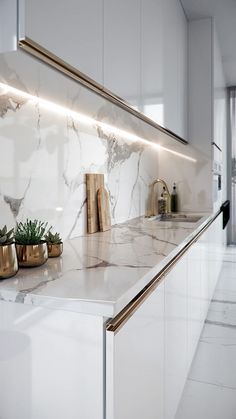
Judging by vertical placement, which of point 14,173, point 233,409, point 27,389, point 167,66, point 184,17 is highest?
point 184,17

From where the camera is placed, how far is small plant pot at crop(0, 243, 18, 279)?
1045 millimetres

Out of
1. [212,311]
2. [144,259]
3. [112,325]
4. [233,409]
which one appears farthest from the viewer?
[212,311]

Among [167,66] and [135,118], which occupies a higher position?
[167,66]

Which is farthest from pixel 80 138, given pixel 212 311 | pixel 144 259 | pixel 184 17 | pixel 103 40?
pixel 184 17

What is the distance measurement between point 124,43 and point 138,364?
4.47 ft

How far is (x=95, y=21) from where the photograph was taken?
1.41 m

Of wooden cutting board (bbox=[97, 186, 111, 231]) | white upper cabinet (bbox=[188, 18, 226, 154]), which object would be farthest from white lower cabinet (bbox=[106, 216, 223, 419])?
white upper cabinet (bbox=[188, 18, 226, 154])

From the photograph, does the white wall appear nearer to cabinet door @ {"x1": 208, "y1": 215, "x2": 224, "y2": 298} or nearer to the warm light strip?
the warm light strip

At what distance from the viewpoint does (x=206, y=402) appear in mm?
1917

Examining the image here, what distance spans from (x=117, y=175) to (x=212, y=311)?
1.50 metres

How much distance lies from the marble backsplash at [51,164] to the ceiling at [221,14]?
172 cm

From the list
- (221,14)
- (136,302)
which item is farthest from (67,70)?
(221,14)

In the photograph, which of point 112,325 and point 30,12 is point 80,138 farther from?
point 112,325

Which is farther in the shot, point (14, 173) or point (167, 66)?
point (167, 66)
